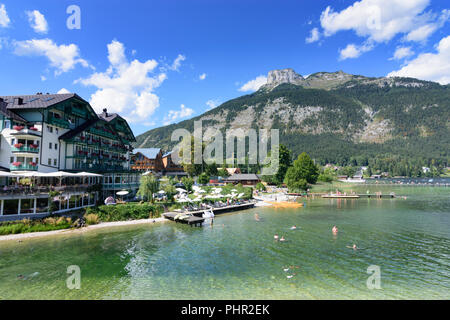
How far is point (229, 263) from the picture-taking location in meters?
23.0

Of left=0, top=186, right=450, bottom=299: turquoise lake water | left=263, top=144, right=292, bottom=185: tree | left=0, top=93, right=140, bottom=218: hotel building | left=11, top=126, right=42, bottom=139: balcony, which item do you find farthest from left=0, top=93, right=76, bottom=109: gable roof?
left=263, top=144, right=292, bottom=185: tree

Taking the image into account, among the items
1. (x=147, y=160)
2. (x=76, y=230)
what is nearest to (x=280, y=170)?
(x=147, y=160)

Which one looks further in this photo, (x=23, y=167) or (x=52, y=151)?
(x=52, y=151)

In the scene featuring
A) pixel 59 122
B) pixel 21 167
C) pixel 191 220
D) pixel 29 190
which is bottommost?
pixel 191 220

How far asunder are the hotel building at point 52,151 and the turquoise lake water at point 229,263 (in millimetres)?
7162

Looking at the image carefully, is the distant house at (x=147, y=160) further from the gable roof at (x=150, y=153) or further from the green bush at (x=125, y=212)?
the green bush at (x=125, y=212)

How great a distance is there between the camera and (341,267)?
72.0 ft

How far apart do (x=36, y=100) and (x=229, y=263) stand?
39202 mm

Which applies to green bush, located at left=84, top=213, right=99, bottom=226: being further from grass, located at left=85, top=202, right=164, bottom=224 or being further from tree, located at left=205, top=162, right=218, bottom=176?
tree, located at left=205, top=162, right=218, bottom=176

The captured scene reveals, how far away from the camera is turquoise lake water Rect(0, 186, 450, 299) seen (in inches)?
694

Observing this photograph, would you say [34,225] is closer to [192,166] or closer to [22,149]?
[22,149]

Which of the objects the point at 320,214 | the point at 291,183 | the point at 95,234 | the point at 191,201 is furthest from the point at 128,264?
the point at 291,183
